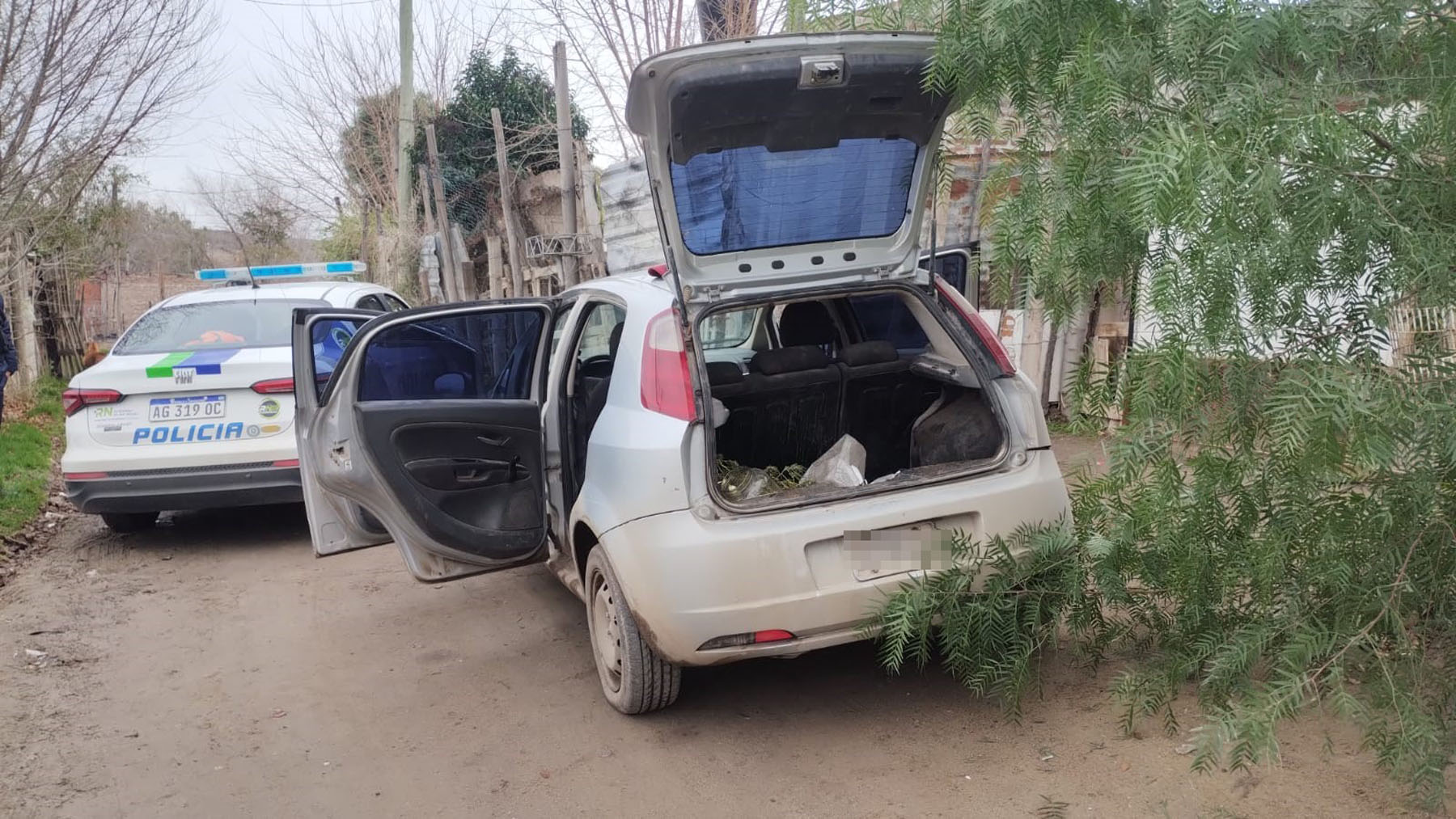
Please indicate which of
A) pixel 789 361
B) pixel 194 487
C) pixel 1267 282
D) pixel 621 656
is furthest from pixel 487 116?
pixel 1267 282

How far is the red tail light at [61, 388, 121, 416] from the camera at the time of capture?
22.7ft

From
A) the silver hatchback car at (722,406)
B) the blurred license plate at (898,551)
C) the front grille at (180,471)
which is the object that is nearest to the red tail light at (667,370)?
the silver hatchback car at (722,406)

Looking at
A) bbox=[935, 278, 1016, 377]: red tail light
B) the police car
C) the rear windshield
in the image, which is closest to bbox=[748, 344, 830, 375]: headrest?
bbox=[935, 278, 1016, 377]: red tail light

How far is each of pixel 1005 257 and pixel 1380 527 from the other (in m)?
1.17

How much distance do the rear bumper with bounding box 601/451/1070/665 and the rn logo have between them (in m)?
4.22

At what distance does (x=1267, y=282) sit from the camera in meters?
2.60

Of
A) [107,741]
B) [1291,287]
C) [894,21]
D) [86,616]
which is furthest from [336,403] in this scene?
[1291,287]

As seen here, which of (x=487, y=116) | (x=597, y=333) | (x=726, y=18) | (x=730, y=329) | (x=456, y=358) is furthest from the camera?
(x=487, y=116)

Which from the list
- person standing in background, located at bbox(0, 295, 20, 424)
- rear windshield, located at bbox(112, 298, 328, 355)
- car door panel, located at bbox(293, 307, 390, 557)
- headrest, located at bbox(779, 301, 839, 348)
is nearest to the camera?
car door panel, located at bbox(293, 307, 390, 557)

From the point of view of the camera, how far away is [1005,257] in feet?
10.2

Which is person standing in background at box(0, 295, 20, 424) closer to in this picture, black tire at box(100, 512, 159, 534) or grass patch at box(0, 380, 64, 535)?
grass patch at box(0, 380, 64, 535)

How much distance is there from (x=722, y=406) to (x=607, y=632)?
3.36 ft

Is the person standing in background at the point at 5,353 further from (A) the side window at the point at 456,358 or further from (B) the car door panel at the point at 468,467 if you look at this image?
(B) the car door panel at the point at 468,467

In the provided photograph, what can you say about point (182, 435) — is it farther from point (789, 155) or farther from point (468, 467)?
point (789, 155)
